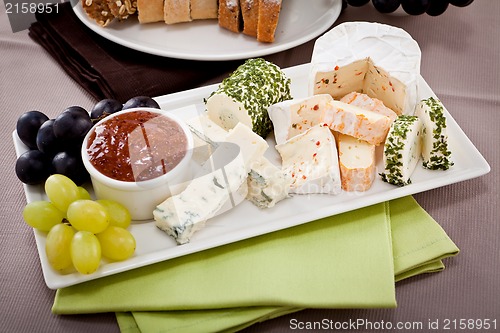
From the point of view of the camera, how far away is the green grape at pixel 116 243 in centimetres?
138

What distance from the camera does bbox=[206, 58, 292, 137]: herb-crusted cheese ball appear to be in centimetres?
167

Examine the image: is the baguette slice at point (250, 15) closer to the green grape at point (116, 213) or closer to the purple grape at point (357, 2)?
the purple grape at point (357, 2)

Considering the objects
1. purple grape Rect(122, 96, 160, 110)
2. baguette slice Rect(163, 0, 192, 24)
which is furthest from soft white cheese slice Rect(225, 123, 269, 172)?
baguette slice Rect(163, 0, 192, 24)

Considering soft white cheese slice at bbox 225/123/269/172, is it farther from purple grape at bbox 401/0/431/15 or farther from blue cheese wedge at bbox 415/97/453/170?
purple grape at bbox 401/0/431/15

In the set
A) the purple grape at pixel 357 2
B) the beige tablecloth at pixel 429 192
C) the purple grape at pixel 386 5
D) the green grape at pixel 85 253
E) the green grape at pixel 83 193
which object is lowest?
the beige tablecloth at pixel 429 192

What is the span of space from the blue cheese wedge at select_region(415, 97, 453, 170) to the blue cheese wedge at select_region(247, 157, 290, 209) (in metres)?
0.39

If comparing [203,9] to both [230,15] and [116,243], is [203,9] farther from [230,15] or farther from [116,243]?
[116,243]

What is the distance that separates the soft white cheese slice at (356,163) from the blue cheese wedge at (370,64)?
0.22m

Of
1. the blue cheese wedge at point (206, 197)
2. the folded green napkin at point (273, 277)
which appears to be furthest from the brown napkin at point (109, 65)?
the folded green napkin at point (273, 277)

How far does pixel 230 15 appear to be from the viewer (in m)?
2.10

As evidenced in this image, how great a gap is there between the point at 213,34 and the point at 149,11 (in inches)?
9.3

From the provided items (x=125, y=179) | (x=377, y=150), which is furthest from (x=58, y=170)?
(x=377, y=150)

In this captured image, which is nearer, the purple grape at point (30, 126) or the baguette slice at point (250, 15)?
the purple grape at point (30, 126)

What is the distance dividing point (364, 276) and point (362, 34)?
30.5 inches
